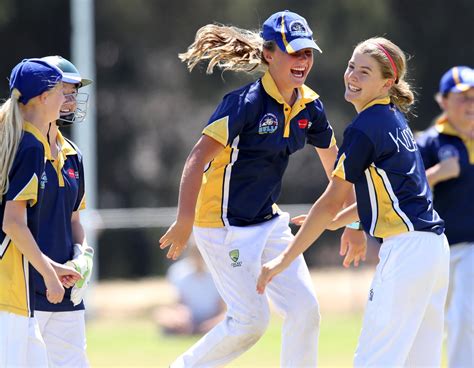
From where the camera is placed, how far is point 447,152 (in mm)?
7262

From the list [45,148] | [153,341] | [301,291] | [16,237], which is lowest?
[153,341]

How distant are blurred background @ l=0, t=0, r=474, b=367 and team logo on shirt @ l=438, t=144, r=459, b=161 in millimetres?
9770

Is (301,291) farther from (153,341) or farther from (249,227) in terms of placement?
(153,341)

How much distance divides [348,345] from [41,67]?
6.14 metres

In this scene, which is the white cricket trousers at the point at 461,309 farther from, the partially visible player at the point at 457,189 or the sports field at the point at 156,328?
the sports field at the point at 156,328

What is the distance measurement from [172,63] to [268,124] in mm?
16175

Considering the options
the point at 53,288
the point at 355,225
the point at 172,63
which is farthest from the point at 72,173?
the point at 172,63

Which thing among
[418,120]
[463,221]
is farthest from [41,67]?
[418,120]

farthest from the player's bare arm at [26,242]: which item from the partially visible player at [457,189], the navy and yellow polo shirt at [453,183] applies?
the navy and yellow polo shirt at [453,183]

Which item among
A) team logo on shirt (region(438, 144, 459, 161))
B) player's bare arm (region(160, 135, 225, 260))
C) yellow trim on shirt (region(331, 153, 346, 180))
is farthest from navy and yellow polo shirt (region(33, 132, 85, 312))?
team logo on shirt (region(438, 144, 459, 161))

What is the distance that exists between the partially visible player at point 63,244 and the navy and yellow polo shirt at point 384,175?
1490 mm

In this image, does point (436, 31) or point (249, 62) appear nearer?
point (249, 62)

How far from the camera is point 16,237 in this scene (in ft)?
16.9

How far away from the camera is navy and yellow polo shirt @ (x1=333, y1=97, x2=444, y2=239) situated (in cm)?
547
